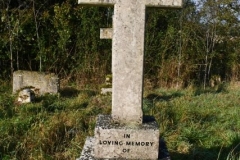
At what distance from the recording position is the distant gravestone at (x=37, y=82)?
8305 mm

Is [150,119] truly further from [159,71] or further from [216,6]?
[216,6]

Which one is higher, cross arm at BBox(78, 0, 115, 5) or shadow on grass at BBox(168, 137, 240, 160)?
cross arm at BBox(78, 0, 115, 5)

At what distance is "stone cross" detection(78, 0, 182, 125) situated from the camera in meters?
2.78

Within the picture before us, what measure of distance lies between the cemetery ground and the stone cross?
4.80ft

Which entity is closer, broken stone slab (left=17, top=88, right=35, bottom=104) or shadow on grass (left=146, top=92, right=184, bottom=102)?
broken stone slab (left=17, top=88, right=35, bottom=104)

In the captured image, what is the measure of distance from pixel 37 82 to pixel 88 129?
12.1 ft

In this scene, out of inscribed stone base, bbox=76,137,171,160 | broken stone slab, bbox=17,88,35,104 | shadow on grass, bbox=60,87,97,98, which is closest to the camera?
inscribed stone base, bbox=76,137,171,160

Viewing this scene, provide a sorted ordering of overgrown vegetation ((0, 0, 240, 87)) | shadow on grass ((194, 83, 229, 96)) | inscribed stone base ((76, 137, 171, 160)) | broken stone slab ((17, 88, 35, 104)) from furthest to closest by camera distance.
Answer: overgrown vegetation ((0, 0, 240, 87))
shadow on grass ((194, 83, 229, 96))
broken stone slab ((17, 88, 35, 104))
inscribed stone base ((76, 137, 171, 160))

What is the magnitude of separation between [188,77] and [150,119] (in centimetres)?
796

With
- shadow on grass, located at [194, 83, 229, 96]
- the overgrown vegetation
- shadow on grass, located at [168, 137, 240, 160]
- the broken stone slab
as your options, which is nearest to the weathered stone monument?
shadow on grass, located at [168, 137, 240, 160]

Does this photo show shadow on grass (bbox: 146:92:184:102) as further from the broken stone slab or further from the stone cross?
the stone cross

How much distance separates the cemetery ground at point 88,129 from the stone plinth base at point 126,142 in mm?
1271

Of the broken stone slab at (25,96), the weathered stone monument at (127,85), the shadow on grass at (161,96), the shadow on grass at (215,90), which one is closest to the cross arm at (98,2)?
the weathered stone monument at (127,85)

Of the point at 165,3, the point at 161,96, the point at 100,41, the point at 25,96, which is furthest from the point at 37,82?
the point at 165,3
